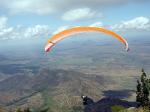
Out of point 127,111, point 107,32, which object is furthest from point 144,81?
point 127,111

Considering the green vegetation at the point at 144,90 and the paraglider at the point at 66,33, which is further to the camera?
the green vegetation at the point at 144,90

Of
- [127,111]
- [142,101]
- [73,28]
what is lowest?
[142,101]

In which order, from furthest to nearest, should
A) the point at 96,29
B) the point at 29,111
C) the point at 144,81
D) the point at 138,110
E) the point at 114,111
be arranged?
the point at 144,81 → the point at 29,111 → the point at 96,29 → the point at 114,111 → the point at 138,110

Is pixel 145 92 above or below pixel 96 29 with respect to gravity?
below

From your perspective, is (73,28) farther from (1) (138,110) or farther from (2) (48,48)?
(1) (138,110)

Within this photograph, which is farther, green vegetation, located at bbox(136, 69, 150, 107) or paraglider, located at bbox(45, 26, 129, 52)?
green vegetation, located at bbox(136, 69, 150, 107)

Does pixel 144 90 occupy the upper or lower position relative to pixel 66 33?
lower

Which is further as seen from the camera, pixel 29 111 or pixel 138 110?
pixel 29 111

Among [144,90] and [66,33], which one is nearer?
[66,33]

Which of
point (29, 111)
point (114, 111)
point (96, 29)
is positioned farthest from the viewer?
point (29, 111)

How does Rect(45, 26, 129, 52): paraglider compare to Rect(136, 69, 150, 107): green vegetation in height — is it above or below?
above

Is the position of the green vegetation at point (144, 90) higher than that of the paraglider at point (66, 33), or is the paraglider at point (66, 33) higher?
the paraglider at point (66, 33)
